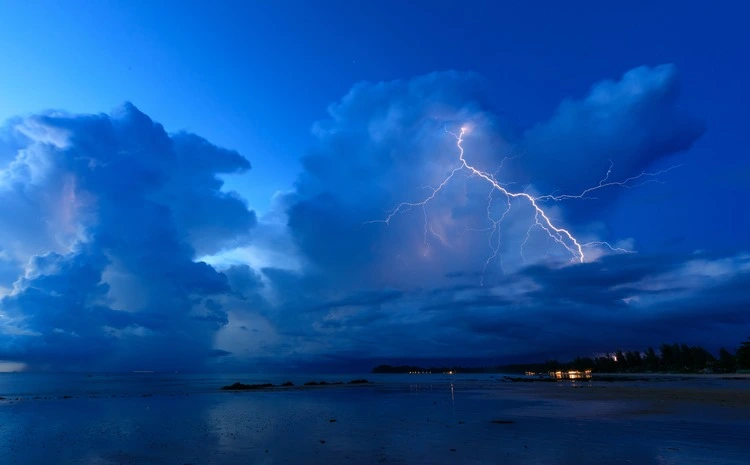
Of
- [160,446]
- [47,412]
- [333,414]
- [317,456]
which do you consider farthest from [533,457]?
[47,412]

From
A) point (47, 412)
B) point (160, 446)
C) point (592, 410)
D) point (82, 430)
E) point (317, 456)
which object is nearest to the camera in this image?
point (317, 456)

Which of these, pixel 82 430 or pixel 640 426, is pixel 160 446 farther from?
pixel 640 426

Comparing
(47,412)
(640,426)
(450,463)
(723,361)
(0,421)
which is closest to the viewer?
(450,463)

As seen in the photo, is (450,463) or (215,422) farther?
(215,422)

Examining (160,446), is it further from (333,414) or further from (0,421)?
(0,421)

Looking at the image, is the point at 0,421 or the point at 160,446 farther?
the point at 0,421

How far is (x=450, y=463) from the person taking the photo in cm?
2208

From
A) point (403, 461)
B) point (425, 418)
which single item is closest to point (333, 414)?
point (425, 418)

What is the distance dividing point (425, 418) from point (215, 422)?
1975cm

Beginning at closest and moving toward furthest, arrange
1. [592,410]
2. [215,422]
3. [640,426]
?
[640,426] → [215,422] → [592,410]

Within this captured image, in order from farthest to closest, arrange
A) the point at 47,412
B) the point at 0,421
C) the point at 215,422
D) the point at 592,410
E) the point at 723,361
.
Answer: the point at 723,361, the point at 47,412, the point at 592,410, the point at 0,421, the point at 215,422

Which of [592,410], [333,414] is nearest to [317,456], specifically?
[333,414]

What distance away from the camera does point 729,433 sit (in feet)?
98.7

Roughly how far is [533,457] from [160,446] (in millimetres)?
23334
